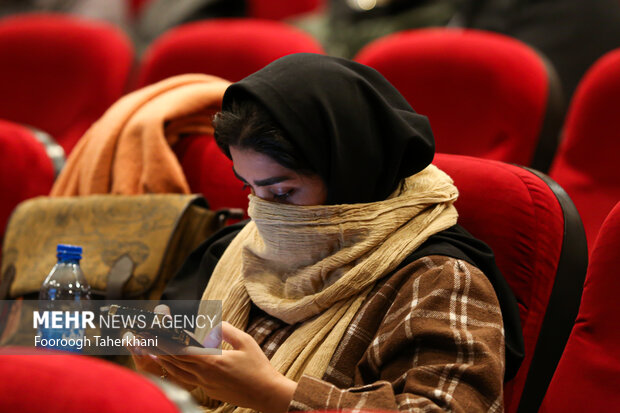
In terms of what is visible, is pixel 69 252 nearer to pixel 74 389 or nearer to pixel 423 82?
pixel 74 389

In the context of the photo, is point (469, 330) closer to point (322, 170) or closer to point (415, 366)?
point (415, 366)

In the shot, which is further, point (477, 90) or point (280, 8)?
point (280, 8)

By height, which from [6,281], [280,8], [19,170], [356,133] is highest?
[356,133]

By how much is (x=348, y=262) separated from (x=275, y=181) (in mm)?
139

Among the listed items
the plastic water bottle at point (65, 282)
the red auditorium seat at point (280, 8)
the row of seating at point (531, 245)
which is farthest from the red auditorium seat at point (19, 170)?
the red auditorium seat at point (280, 8)

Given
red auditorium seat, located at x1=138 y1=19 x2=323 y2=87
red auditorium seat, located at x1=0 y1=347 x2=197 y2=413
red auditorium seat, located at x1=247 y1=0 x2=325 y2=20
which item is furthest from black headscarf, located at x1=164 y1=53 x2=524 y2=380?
red auditorium seat, located at x1=247 y1=0 x2=325 y2=20

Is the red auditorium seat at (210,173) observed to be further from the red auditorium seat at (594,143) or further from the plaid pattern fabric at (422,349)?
the red auditorium seat at (594,143)

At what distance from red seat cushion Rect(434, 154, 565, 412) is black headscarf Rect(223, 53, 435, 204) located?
0.17 metres

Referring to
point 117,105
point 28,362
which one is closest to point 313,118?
point 28,362

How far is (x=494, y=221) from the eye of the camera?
1.08 metres

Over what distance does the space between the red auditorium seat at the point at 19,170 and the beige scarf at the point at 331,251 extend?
2.94 feet

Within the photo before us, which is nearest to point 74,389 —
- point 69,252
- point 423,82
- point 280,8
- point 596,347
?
point 596,347

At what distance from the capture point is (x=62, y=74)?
2213mm

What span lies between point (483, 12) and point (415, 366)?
1.65m
